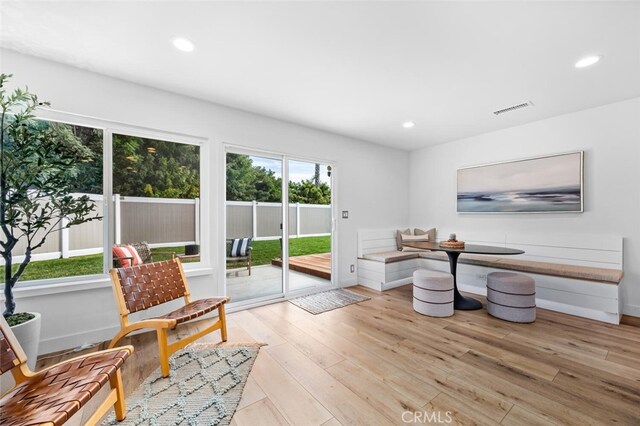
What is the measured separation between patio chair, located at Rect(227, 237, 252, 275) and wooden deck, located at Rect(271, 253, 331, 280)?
469 mm

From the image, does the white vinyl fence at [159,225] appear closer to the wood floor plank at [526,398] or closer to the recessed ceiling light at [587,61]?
the wood floor plank at [526,398]

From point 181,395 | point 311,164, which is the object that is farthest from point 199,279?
point 311,164

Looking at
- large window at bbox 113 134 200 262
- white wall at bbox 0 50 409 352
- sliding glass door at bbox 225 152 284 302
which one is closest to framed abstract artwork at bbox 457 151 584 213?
→ white wall at bbox 0 50 409 352

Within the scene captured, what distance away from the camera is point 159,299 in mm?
2322

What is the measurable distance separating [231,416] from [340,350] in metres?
1.06

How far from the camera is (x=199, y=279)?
3014 millimetres

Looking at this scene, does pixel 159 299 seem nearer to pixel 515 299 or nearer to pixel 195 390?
pixel 195 390

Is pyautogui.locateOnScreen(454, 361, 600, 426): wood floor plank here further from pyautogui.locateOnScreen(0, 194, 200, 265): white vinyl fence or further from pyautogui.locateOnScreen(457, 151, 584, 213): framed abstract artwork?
pyautogui.locateOnScreen(0, 194, 200, 265): white vinyl fence

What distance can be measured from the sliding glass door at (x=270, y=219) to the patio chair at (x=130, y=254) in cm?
87

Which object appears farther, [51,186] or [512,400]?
[51,186]

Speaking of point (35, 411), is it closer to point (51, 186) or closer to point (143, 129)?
point (51, 186)

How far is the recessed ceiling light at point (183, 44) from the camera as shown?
2006 mm

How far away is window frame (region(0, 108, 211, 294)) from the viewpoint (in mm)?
2318

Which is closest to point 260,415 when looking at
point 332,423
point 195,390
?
point 332,423
